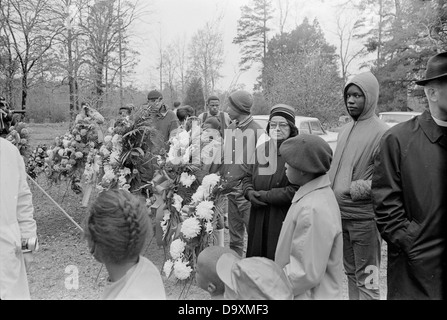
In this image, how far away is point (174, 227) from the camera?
135 inches

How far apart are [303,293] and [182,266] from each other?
139cm

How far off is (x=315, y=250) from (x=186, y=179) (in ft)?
5.58

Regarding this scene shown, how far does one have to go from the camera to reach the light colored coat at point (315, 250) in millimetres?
1833

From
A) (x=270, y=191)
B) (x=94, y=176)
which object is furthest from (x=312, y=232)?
(x=94, y=176)

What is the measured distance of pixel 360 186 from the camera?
8.64ft

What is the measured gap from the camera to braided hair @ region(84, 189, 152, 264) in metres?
1.46

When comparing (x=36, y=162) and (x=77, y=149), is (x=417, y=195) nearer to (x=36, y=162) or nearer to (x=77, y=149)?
(x=77, y=149)

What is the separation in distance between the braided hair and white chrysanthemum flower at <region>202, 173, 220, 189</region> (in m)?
1.58

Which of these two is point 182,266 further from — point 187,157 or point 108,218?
point 108,218

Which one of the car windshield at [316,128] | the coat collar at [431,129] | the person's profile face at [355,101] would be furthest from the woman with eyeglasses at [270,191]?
the car windshield at [316,128]

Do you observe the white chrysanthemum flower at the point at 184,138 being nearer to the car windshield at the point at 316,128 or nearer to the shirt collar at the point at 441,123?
the shirt collar at the point at 441,123

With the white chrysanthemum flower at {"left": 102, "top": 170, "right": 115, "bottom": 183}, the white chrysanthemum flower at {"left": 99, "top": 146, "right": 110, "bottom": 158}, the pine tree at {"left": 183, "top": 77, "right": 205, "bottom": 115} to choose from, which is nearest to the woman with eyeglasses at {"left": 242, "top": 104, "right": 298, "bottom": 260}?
the white chrysanthemum flower at {"left": 102, "top": 170, "right": 115, "bottom": 183}

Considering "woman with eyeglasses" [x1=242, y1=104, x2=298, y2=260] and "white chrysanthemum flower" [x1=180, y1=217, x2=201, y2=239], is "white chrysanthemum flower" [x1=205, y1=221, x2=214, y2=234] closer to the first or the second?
"white chrysanthemum flower" [x1=180, y1=217, x2=201, y2=239]
